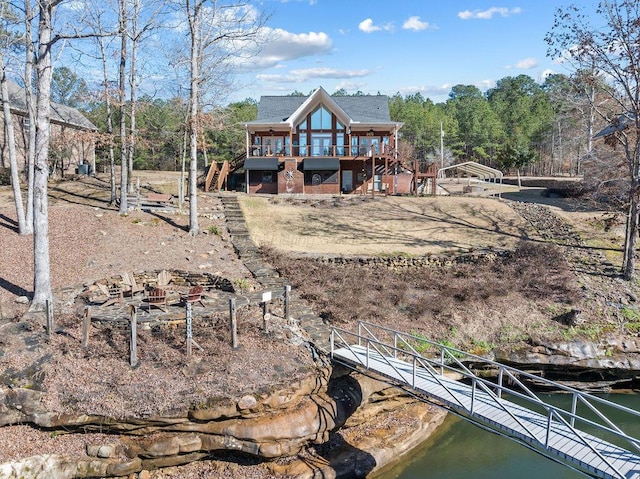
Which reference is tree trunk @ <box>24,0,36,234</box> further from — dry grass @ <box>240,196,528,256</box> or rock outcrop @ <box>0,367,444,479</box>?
dry grass @ <box>240,196,528,256</box>

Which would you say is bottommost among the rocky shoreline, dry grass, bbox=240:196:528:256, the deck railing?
the rocky shoreline

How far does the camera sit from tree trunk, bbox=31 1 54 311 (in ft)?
47.3

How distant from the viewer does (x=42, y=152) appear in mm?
14867

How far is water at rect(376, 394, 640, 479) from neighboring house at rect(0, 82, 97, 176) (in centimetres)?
2225

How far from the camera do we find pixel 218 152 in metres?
62.0

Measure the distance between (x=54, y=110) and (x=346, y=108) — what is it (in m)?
22.5

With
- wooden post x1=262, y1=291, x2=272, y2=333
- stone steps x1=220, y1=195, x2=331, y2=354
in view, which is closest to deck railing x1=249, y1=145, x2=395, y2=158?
stone steps x1=220, y1=195, x2=331, y2=354

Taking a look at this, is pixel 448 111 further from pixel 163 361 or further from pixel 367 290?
pixel 163 361

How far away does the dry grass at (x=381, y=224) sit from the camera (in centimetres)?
2475

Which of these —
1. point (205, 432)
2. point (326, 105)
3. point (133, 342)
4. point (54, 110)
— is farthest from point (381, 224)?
point (54, 110)

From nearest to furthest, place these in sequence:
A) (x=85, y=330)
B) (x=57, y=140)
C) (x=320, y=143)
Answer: (x=85, y=330)
(x=57, y=140)
(x=320, y=143)

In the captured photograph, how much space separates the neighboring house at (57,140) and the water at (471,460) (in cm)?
2225

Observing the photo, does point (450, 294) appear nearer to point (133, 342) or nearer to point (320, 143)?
point (133, 342)

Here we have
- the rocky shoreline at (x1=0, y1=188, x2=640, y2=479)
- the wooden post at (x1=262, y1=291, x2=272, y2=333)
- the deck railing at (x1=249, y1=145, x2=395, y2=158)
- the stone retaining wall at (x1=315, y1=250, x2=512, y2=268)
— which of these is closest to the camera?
the rocky shoreline at (x1=0, y1=188, x2=640, y2=479)
